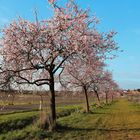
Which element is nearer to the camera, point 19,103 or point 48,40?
point 48,40

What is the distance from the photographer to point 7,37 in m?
21.5

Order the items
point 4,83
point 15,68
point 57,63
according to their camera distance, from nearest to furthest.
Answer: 1. point 4,83
2. point 15,68
3. point 57,63

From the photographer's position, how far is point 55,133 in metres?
19.8

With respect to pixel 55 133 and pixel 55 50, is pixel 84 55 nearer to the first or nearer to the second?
pixel 55 50

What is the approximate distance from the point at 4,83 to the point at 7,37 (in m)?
2.74

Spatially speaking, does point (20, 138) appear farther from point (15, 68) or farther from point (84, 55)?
point (84, 55)

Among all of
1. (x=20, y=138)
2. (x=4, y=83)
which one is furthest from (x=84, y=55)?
(x=20, y=138)

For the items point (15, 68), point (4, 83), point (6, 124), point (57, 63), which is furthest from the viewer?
point (6, 124)

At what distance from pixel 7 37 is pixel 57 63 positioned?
12.6ft

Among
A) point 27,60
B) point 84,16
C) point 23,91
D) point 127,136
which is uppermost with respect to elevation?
point 84,16

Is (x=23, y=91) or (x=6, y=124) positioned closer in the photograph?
(x=23, y=91)

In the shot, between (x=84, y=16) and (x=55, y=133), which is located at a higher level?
(x=84, y=16)

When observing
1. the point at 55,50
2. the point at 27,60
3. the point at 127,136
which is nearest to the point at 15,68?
the point at 27,60

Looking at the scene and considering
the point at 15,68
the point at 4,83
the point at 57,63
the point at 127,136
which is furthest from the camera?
the point at 57,63
